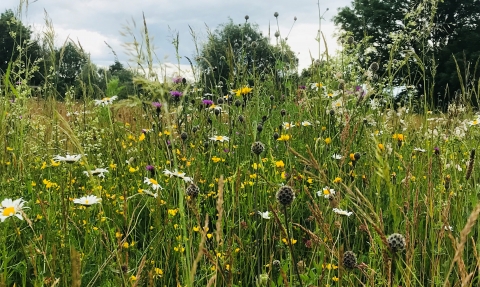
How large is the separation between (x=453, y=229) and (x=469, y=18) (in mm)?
25521

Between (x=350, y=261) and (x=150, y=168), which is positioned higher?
→ (x=150, y=168)

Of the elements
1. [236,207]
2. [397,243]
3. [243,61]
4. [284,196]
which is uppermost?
[243,61]

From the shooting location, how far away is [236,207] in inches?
64.9

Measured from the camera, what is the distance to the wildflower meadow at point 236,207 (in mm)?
940

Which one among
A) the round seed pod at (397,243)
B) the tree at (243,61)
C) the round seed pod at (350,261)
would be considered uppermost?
the tree at (243,61)

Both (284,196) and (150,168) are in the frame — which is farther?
(150,168)

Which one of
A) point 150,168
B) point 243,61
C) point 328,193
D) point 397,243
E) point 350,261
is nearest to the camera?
point 397,243

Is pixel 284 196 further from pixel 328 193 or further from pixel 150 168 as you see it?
pixel 150 168

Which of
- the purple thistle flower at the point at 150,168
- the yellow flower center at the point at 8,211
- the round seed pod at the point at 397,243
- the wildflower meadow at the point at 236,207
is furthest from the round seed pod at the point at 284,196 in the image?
the purple thistle flower at the point at 150,168

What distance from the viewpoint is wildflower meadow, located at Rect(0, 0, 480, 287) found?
94cm

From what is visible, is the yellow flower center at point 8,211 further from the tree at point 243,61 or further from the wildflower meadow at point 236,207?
the tree at point 243,61

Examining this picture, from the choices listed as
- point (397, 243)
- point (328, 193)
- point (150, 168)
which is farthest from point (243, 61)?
point (397, 243)

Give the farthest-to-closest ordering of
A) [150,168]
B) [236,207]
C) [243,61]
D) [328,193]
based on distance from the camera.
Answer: [243,61]
[150,168]
[236,207]
[328,193]

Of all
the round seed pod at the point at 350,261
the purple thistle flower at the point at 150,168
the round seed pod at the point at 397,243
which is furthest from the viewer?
the purple thistle flower at the point at 150,168
